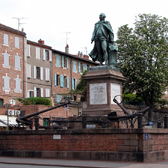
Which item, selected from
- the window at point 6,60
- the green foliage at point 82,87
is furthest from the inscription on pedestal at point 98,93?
the green foliage at point 82,87

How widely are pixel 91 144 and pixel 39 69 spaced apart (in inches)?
1630

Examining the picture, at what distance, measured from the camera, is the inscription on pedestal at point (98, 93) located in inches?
857

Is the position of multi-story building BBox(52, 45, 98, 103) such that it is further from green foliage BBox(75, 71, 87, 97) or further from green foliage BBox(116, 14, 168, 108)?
green foliage BBox(116, 14, 168, 108)

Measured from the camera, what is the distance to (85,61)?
70.9 m

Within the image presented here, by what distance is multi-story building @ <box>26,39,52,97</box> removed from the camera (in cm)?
5709

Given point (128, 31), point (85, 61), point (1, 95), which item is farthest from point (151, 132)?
point (85, 61)

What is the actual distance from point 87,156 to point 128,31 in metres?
30.0

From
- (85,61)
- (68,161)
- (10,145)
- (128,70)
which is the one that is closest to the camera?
(68,161)

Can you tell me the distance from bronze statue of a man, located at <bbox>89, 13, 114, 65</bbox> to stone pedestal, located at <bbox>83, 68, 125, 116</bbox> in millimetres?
1287

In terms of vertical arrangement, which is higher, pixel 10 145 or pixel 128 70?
pixel 128 70

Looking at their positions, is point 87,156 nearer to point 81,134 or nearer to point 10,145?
point 81,134

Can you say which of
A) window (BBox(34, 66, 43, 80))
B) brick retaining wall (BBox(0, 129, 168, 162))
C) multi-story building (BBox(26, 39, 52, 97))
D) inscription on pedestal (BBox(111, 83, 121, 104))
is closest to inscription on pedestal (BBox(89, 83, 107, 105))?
inscription on pedestal (BBox(111, 83, 121, 104))

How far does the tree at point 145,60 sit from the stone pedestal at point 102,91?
70.7 ft

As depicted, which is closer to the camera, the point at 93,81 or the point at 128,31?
the point at 93,81
